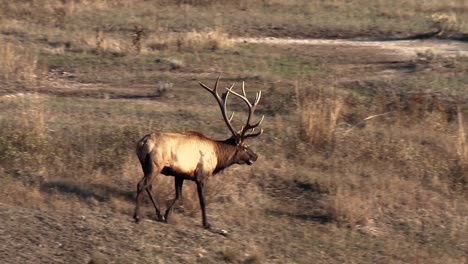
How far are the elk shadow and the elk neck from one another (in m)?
1.36

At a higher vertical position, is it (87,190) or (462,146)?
(462,146)

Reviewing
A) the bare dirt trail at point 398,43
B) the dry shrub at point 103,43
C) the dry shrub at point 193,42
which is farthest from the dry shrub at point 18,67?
the bare dirt trail at point 398,43

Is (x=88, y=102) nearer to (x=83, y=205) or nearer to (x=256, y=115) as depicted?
(x=256, y=115)

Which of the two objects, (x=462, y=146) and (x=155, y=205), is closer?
(x=155, y=205)

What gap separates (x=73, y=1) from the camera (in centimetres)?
2772

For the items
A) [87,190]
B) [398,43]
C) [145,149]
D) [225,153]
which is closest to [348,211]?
Answer: [225,153]

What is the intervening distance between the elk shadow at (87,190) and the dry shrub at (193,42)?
30.6 feet

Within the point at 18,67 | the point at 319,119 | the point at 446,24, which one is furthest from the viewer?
the point at 446,24

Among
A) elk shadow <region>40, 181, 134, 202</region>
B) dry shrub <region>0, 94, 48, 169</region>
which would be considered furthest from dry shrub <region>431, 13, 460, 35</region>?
elk shadow <region>40, 181, 134, 202</region>

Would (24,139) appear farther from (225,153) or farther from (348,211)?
(348,211)

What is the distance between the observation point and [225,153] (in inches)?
491

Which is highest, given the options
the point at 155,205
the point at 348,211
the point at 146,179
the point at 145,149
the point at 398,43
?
the point at 145,149

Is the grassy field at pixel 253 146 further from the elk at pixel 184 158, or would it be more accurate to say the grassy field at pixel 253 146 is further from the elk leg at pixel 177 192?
the elk at pixel 184 158

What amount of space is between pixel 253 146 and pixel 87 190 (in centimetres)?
280
